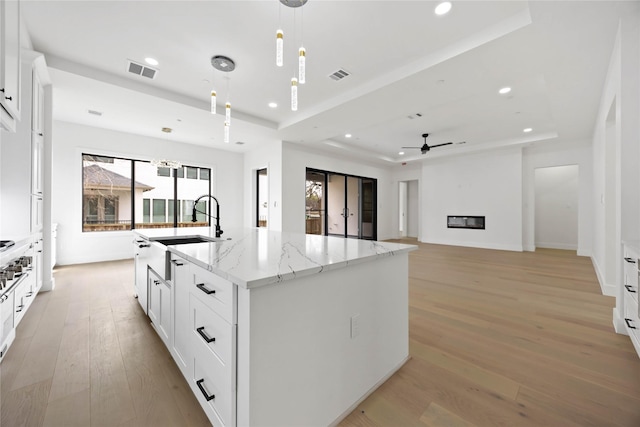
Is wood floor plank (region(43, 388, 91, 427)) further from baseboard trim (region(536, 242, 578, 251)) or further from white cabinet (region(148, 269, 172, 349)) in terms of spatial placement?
baseboard trim (region(536, 242, 578, 251))

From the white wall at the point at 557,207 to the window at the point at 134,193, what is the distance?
896cm

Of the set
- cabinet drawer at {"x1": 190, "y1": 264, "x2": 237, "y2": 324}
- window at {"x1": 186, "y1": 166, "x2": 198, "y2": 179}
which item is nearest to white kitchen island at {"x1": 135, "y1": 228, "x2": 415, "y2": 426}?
cabinet drawer at {"x1": 190, "y1": 264, "x2": 237, "y2": 324}

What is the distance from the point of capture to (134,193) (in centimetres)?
609

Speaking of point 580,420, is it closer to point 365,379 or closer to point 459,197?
point 365,379

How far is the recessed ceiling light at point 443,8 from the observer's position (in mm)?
2238

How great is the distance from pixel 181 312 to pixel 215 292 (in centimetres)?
64

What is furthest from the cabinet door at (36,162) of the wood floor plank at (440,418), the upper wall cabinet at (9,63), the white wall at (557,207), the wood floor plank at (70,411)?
the white wall at (557,207)

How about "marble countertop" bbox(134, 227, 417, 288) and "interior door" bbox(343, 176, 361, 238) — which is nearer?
"marble countertop" bbox(134, 227, 417, 288)

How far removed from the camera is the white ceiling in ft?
7.66

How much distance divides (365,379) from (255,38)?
314 cm

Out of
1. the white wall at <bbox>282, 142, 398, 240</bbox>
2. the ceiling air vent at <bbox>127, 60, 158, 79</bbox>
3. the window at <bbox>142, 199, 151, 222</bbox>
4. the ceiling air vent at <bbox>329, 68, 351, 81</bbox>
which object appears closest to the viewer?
the ceiling air vent at <bbox>127, 60, 158, 79</bbox>

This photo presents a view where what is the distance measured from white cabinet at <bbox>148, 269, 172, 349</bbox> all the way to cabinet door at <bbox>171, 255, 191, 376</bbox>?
155 millimetres

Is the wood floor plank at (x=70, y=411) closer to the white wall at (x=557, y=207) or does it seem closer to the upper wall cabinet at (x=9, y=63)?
the upper wall cabinet at (x=9, y=63)

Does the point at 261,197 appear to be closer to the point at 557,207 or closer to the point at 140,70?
the point at 140,70
